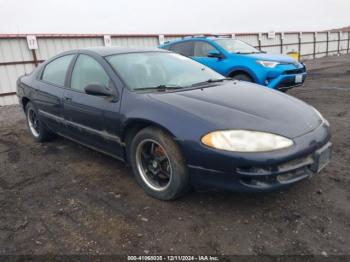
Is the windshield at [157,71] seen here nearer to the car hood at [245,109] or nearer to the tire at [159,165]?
the car hood at [245,109]

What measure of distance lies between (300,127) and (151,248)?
63.3 inches

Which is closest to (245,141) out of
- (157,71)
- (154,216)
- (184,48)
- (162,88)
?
(154,216)

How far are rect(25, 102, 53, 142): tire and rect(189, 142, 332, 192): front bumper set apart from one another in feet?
10.2

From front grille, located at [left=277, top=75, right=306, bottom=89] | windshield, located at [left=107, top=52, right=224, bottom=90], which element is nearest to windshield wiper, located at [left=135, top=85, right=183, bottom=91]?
windshield, located at [left=107, top=52, right=224, bottom=90]

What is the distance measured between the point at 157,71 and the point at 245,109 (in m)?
1.23

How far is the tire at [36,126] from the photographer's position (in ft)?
15.5

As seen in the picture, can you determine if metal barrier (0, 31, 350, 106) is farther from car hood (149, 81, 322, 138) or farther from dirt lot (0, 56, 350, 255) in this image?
car hood (149, 81, 322, 138)

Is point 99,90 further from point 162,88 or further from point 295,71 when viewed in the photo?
point 295,71

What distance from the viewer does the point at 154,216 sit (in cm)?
267

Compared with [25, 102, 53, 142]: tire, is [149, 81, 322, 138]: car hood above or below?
above

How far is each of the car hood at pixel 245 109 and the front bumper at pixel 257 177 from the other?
0.89ft

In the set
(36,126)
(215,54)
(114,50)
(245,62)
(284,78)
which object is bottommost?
(36,126)

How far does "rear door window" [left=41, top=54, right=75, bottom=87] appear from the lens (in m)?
4.02

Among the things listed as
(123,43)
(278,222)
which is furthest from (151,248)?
(123,43)
